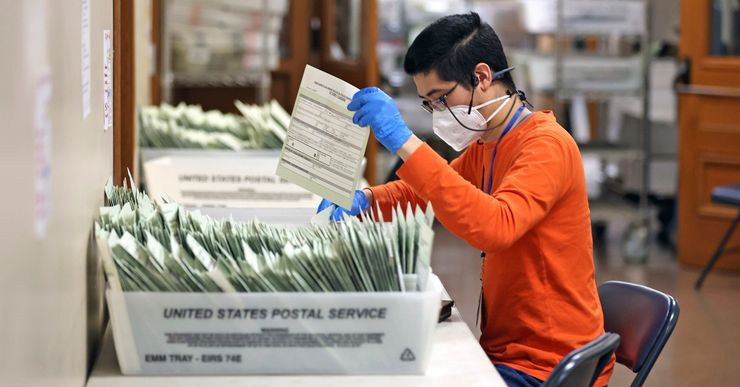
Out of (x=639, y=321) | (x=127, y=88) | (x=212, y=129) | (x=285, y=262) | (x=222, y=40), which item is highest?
(x=222, y=40)

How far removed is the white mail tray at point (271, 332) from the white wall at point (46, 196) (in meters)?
0.09

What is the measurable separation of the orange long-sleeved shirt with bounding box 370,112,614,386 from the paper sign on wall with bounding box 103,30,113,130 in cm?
55

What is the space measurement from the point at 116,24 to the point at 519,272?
3.12 feet

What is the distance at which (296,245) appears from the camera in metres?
1.65

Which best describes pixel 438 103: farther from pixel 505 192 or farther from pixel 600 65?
pixel 600 65

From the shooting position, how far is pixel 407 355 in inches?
61.7

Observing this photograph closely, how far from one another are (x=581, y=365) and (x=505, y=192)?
0.38 meters

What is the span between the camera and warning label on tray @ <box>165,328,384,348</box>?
5.07ft

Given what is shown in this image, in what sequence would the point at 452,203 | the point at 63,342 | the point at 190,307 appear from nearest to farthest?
the point at 63,342, the point at 190,307, the point at 452,203

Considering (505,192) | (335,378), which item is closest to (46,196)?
(335,378)

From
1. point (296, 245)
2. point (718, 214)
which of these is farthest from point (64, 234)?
point (718, 214)

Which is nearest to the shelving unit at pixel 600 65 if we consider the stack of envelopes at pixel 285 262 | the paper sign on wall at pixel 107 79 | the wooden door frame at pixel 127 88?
the wooden door frame at pixel 127 88

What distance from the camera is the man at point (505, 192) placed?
1.91 meters

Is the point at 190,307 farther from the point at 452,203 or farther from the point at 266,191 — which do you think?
the point at 266,191
